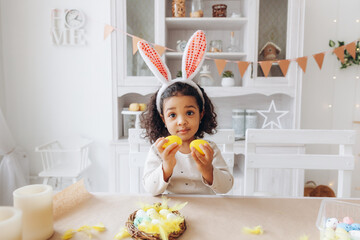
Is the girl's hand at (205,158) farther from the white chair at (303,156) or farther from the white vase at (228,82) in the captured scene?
the white vase at (228,82)

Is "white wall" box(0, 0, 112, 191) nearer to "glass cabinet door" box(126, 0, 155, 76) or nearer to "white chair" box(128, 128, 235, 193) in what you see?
"glass cabinet door" box(126, 0, 155, 76)

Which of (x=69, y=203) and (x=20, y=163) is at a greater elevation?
(x=69, y=203)

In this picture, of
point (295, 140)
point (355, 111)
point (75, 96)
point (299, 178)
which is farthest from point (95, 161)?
point (355, 111)

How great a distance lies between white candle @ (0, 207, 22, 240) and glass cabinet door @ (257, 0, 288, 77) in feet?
6.13

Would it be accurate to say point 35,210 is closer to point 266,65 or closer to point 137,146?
point 137,146

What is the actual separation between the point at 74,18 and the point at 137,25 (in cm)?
62

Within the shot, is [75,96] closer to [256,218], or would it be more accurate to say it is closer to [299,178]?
[299,178]

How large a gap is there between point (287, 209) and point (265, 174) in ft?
4.37

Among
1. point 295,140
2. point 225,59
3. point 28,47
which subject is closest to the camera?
point 295,140

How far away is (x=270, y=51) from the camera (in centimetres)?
203

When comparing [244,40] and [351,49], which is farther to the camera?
[244,40]

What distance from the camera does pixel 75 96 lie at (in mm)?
2377

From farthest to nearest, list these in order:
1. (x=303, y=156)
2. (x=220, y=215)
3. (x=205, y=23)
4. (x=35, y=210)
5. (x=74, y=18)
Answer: (x=74, y=18) < (x=205, y=23) < (x=303, y=156) < (x=220, y=215) < (x=35, y=210)

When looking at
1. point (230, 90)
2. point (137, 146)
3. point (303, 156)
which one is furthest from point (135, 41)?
point (303, 156)
